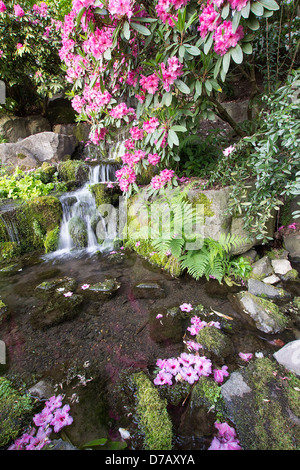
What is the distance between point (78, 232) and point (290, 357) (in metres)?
4.17

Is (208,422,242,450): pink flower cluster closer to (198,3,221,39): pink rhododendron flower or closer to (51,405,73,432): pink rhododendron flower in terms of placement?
(51,405,73,432): pink rhododendron flower

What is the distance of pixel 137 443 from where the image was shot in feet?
4.40

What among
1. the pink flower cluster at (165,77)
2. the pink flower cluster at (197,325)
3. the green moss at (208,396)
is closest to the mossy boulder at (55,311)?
the pink flower cluster at (197,325)

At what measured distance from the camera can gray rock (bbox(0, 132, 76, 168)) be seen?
702cm

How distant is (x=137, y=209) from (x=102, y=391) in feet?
9.41

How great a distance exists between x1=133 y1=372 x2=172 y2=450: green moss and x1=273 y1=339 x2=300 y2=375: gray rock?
1.01 m

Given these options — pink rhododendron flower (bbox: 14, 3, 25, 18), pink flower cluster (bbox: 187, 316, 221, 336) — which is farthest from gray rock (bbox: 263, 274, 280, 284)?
pink rhododendron flower (bbox: 14, 3, 25, 18)

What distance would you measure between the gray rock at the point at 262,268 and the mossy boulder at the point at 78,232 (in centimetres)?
335

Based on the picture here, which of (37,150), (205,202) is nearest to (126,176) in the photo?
(205,202)

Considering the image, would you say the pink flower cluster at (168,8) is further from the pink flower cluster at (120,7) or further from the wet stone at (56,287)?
the wet stone at (56,287)

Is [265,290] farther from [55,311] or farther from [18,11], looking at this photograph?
[18,11]

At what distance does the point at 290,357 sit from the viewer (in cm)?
175

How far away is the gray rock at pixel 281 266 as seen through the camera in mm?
3008

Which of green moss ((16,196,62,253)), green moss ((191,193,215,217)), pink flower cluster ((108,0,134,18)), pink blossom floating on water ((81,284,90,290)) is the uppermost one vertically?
pink flower cluster ((108,0,134,18))
